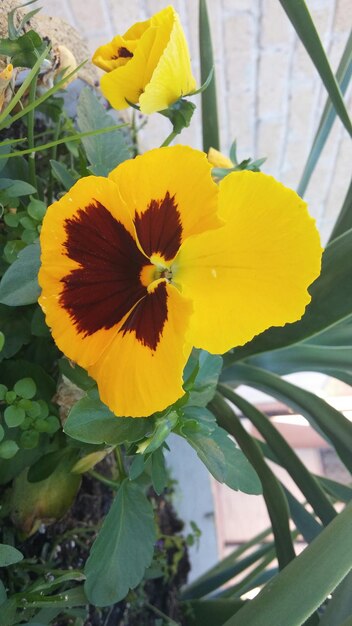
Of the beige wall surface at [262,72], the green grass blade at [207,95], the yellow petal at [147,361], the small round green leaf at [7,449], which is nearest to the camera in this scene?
the yellow petal at [147,361]

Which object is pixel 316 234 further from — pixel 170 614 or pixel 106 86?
pixel 170 614

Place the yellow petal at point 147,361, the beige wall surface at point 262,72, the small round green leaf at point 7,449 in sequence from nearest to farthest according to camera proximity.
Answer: the yellow petal at point 147,361 → the small round green leaf at point 7,449 → the beige wall surface at point 262,72

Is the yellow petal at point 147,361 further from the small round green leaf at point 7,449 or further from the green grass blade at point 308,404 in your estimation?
the green grass blade at point 308,404

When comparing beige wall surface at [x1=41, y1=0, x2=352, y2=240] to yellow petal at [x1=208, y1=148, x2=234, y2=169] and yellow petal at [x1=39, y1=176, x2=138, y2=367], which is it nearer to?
yellow petal at [x1=208, y1=148, x2=234, y2=169]

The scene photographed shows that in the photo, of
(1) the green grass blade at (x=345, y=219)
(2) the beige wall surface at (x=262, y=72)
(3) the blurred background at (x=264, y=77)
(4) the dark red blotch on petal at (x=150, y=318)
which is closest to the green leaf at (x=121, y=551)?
(4) the dark red blotch on petal at (x=150, y=318)

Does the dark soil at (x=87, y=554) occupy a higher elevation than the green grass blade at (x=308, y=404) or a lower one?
lower

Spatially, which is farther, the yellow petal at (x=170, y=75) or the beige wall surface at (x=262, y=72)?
the beige wall surface at (x=262, y=72)

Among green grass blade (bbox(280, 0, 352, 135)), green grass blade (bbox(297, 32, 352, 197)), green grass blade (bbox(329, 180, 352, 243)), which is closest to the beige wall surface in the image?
green grass blade (bbox(297, 32, 352, 197))
